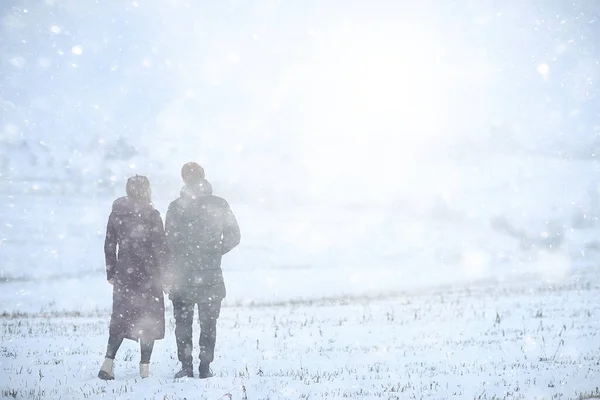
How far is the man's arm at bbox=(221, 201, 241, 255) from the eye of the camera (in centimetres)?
678

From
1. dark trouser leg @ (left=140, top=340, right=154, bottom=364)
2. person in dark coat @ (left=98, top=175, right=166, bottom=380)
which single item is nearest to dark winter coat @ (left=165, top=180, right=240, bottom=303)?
person in dark coat @ (left=98, top=175, right=166, bottom=380)

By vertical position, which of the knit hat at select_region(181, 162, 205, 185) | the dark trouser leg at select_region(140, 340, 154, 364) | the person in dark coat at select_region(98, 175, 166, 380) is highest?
the knit hat at select_region(181, 162, 205, 185)

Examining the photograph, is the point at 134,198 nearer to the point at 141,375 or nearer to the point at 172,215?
the point at 172,215

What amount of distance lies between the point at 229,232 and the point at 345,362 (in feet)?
11.0

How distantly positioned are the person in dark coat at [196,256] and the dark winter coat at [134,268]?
21 cm

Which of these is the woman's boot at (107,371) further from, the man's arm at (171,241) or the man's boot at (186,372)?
the man's arm at (171,241)

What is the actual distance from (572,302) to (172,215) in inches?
676

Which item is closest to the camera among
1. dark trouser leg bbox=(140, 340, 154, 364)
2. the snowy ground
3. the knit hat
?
the snowy ground

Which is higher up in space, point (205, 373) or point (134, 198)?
point (134, 198)

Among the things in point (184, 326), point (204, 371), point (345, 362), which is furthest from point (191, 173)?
point (345, 362)

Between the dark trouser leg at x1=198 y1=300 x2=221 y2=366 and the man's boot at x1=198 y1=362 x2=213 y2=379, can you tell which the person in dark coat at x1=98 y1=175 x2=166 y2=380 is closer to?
the dark trouser leg at x1=198 y1=300 x2=221 y2=366

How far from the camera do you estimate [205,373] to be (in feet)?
21.9

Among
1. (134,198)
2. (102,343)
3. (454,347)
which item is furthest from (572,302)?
(134,198)

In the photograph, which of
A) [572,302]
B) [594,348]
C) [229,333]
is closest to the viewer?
[594,348]
